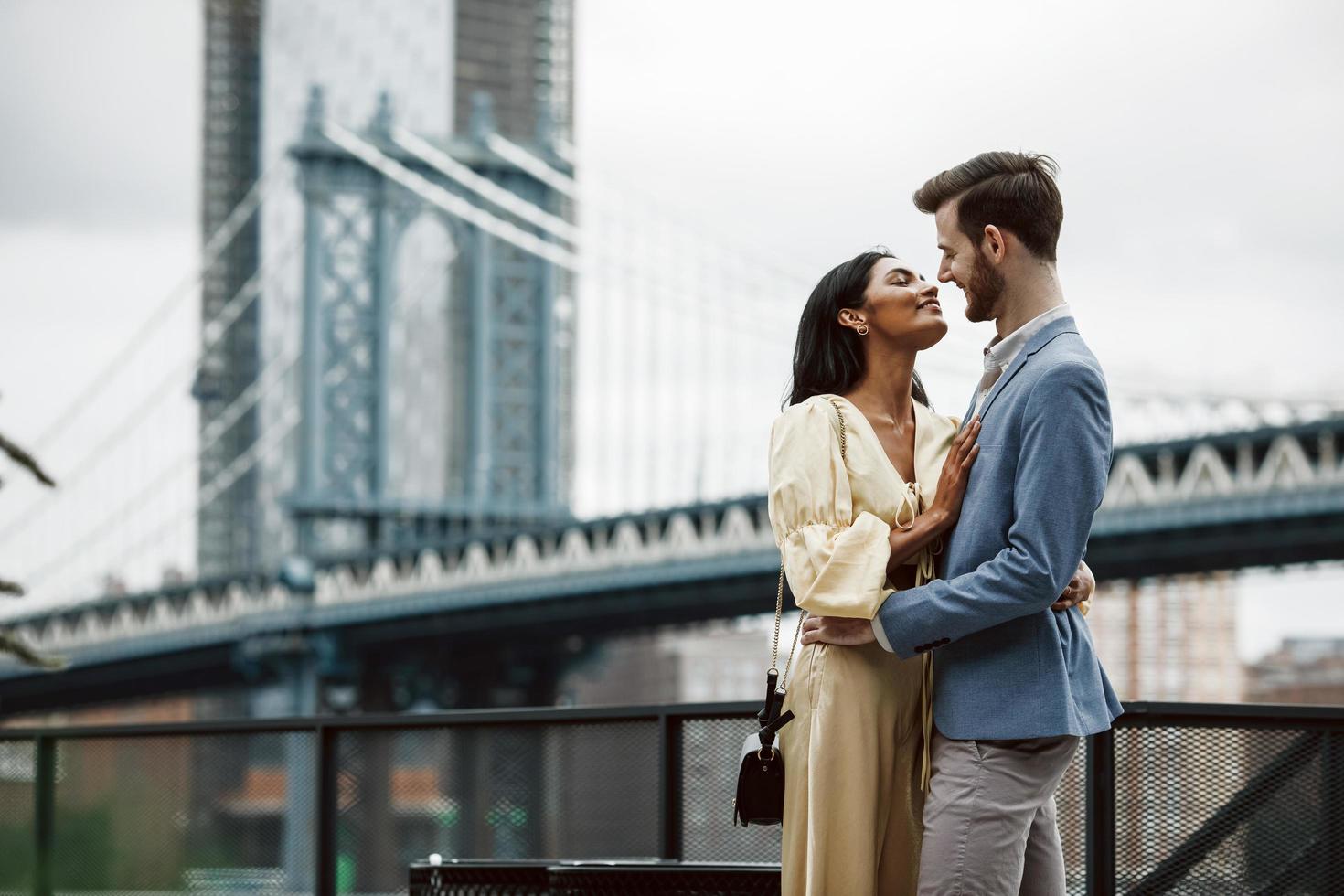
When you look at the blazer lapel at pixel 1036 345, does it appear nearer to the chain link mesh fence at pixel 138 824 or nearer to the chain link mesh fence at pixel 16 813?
the chain link mesh fence at pixel 138 824

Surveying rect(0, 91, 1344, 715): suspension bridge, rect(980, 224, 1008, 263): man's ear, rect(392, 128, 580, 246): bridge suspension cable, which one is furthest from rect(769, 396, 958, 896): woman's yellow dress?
rect(392, 128, 580, 246): bridge suspension cable

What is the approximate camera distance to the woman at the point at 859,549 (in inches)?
92.9

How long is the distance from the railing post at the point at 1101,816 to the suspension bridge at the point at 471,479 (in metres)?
21.2

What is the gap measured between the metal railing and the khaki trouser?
979mm

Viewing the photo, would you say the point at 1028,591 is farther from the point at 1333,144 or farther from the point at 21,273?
the point at 21,273

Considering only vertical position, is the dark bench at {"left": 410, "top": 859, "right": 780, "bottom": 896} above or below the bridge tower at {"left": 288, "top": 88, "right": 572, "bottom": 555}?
below

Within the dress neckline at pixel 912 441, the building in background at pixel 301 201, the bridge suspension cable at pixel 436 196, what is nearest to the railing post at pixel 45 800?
the dress neckline at pixel 912 441

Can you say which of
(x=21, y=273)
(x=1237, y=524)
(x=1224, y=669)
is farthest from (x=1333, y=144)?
(x=1224, y=669)

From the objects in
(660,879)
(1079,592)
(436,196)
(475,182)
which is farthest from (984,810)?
(436,196)

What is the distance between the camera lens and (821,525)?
241 cm

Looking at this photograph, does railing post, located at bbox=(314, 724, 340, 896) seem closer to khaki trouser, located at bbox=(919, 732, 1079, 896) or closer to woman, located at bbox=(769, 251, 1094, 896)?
woman, located at bbox=(769, 251, 1094, 896)

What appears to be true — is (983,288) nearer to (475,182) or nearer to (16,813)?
(16,813)

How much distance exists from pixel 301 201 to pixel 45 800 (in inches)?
1637

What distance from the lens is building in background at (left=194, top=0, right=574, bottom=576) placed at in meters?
47.5
